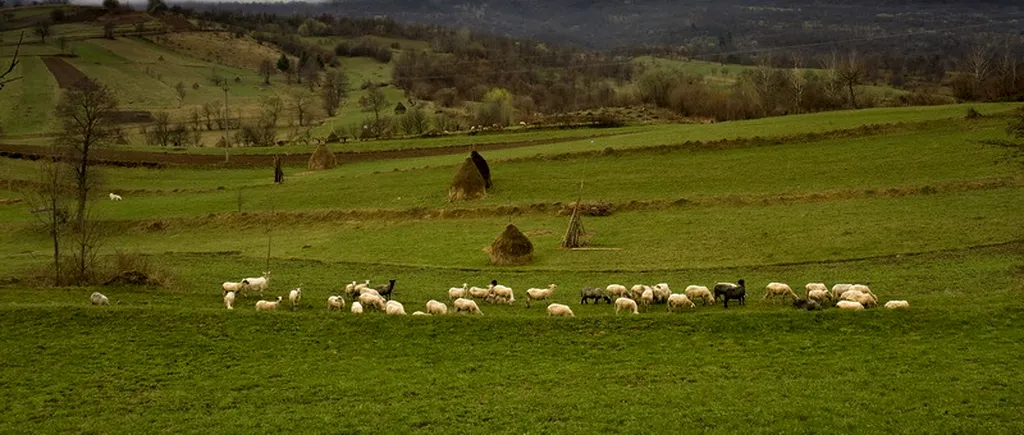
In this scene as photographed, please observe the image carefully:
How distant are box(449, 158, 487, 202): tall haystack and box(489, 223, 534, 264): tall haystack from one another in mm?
15506

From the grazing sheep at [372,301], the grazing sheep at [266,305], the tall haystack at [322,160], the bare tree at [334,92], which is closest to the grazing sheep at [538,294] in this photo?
the grazing sheep at [372,301]

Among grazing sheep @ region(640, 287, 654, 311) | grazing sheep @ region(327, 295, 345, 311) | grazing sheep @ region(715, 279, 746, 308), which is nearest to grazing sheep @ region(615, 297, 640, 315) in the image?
grazing sheep @ region(640, 287, 654, 311)

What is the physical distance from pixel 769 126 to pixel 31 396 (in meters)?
66.9

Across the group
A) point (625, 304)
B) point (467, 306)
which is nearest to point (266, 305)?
point (467, 306)

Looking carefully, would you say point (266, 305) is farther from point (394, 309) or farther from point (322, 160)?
point (322, 160)

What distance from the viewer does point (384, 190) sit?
2475 inches

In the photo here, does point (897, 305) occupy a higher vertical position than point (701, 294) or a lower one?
higher

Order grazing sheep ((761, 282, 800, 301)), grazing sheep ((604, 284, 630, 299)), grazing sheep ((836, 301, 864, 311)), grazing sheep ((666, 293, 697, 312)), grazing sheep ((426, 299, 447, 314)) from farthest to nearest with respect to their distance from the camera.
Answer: grazing sheep ((604, 284, 630, 299)), grazing sheep ((761, 282, 800, 301)), grazing sheep ((666, 293, 697, 312)), grazing sheep ((426, 299, 447, 314)), grazing sheep ((836, 301, 864, 311))

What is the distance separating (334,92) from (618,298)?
153m

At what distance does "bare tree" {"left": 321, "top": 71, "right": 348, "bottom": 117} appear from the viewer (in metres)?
162

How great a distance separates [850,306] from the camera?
1045 inches

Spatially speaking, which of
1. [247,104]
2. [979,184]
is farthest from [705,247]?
[247,104]

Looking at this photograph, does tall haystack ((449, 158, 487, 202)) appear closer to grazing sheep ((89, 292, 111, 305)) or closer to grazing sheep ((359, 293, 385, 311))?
grazing sheep ((359, 293, 385, 311))

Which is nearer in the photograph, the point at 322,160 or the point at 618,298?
the point at 618,298
